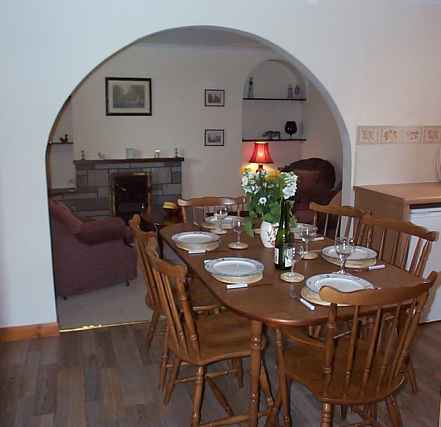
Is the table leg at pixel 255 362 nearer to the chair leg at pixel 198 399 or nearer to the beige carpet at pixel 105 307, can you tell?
the chair leg at pixel 198 399

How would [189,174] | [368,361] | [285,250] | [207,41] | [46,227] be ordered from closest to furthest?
1. [368,361]
2. [285,250]
3. [46,227]
4. [207,41]
5. [189,174]

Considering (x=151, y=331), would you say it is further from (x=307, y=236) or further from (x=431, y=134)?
(x=431, y=134)

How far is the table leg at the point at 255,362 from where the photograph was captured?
209 cm

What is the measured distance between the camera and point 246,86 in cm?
752

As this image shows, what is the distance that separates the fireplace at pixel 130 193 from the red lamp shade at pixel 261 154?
155 centimetres

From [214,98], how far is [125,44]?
402cm

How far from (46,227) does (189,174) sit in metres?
4.11

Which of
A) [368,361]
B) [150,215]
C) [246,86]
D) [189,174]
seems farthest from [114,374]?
[246,86]

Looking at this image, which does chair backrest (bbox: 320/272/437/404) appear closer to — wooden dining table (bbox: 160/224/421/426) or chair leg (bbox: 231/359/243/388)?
wooden dining table (bbox: 160/224/421/426)

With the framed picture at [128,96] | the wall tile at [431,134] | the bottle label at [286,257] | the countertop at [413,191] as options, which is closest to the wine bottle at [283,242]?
the bottle label at [286,257]

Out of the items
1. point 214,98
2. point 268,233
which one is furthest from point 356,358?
point 214,98

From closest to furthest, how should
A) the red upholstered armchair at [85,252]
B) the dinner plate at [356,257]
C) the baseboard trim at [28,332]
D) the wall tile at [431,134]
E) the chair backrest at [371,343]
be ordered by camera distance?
the chair backrest at [371,343] → the dinner plate at [356,257] → the baseboard trim at [28,332] → the wall tile at [431,134] → the red upholstered armchair at [85,252]

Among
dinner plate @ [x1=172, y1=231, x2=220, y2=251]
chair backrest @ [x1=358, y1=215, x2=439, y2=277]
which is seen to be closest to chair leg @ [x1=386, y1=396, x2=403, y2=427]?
chair backrest @ [x1=358, y1=215, x2=439, y2=277]

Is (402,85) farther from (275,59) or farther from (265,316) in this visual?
(275,59)
